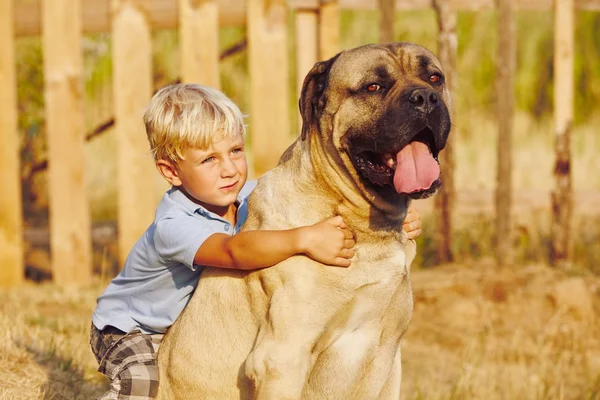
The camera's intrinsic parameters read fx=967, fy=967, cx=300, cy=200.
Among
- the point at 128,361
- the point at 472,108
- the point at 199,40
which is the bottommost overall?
the point at 472,108

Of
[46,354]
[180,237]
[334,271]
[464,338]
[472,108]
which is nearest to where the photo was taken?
[334,271]

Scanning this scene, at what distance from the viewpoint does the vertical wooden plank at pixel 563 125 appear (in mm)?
6613

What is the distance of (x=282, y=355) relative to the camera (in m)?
3.13

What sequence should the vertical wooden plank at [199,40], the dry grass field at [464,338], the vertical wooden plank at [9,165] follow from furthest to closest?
the vertical wooden plank at [9,165]
the vertical wooden plank at [199,40]
the dry grass field at [464,338]

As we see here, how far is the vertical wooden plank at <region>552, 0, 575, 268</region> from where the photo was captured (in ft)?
21.7

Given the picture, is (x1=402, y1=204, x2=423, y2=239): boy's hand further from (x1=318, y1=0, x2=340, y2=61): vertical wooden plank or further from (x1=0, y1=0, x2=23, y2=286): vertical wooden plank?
(x1=0, y1=0, x2=23, y2=286): vertical wooden plank

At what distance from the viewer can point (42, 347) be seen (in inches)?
181

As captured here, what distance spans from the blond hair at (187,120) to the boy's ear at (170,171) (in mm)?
24

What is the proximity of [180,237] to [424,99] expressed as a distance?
97 centimetres

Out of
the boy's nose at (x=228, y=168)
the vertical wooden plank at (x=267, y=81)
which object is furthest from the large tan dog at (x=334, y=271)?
the vertical wooden plank at (x=267, y=81)

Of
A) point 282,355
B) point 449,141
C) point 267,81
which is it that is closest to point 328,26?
point 267,81

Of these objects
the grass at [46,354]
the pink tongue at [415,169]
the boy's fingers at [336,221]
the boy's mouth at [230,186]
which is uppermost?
the pink tongue at [415,169]

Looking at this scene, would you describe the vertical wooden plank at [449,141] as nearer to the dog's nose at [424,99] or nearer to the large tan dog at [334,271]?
the large tan dog at [334,271]

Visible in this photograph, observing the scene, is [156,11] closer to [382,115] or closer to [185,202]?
[185,202]
